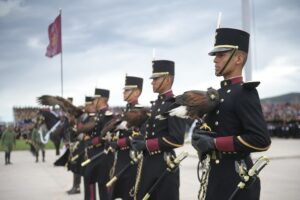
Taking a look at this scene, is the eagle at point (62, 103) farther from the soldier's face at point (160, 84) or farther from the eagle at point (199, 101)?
the eagle at point (199, 101)

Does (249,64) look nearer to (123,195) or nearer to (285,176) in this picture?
(285,176)

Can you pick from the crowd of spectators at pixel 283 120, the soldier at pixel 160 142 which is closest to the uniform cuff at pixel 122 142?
the soldier at pixel 160 142

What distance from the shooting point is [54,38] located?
931 inches

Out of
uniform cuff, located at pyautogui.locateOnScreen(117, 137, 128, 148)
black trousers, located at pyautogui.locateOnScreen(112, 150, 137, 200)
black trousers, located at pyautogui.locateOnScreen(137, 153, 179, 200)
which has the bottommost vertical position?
black trousers, located at pyautogui.locateOnScreen(112, 150, 137, 200)

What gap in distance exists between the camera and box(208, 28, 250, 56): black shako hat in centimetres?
394

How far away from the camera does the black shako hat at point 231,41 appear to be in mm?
3936

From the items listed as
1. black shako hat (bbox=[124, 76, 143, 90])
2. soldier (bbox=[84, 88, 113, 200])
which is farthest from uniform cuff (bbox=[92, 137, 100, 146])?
black shako hat (bbox=[124, 76, 143, 90])

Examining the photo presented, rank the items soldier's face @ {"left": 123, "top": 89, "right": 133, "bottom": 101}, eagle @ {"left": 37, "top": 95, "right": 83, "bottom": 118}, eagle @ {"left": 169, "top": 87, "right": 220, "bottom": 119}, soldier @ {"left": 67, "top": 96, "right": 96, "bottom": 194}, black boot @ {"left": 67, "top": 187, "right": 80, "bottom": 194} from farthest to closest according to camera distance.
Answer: black boot @ {"left": 67, "top": 187, "right": 80, "bottom": 194}
eagle @ {"left": 37, "top": 95, "right": 83, "bottom": 118}
soldier @ {"left": 67, "top": 96, "right": 96, "bottom": 194}
soldier's face @ {"left": 123, "top": 89, "right": 133, "bottom": 101}
eagle @ {"left": 169, "top": 87, "right": 220, "bottom": 119}

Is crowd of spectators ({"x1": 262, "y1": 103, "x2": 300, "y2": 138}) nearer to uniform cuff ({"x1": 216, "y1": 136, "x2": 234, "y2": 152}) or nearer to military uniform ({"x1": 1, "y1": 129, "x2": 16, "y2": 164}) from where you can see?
military uniform ({"x1": 1, "y1": 129, "x2": 16, "y2": 164})

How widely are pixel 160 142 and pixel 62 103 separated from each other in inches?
219

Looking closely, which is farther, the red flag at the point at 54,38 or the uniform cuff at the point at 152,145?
the red flag at the point at 54,38

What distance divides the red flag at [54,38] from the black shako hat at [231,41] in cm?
1960

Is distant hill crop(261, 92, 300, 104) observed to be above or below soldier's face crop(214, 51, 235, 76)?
below

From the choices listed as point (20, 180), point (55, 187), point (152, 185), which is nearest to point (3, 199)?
point (55, 187)
